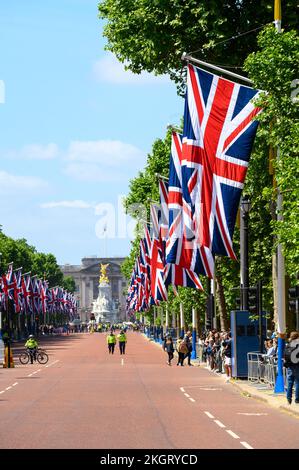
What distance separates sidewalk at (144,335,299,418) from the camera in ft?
94.2

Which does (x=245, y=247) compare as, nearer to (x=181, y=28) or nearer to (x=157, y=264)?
(x=181, y=28)

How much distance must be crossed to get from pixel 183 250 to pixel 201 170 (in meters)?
6.69

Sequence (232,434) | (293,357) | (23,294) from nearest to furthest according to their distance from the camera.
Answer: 1. (232,434)
2. (293,357)
3. (23,294)

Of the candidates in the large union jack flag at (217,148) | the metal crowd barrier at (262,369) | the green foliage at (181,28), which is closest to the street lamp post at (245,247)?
the metal crowd barrier at (262,369)

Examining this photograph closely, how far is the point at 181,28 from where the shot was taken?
40.3 m

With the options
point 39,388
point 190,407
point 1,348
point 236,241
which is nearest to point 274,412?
point 190,407

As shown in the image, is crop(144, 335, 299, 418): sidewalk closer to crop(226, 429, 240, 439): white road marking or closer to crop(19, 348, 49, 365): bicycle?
crop(226, 429, 240, 439): white road marking

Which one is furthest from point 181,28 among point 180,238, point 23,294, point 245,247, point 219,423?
point 23,294

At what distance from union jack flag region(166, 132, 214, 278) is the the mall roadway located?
411cm

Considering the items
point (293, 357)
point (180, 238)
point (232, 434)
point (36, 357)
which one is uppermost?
point (180, 238)

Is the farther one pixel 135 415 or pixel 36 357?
pixel 36 357

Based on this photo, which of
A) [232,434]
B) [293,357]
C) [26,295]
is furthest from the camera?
[26,295]

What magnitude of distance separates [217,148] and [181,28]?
41.5 feet
